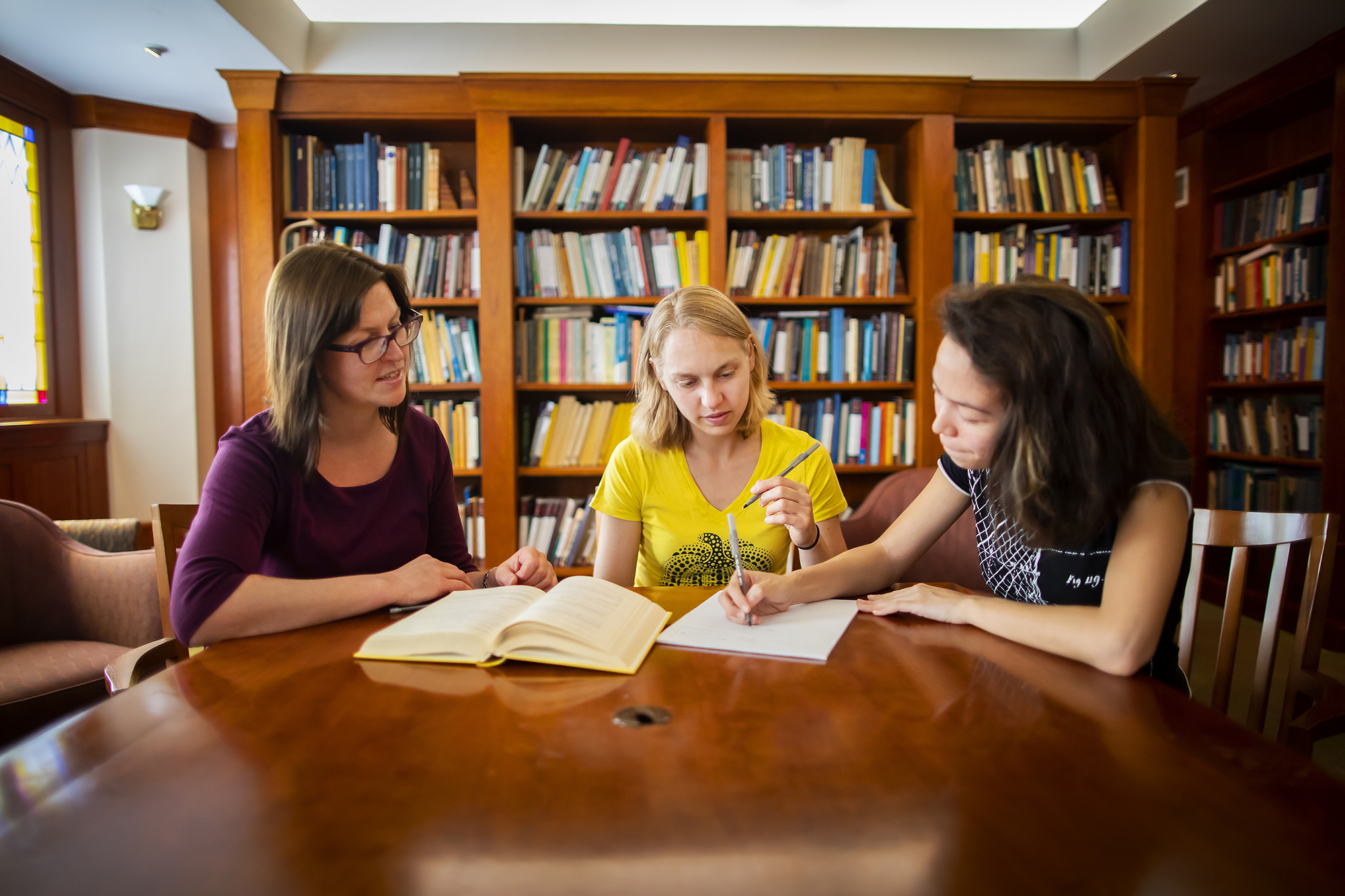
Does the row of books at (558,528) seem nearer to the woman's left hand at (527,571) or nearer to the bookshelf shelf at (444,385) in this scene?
the bookshelf shelf at (444,385)

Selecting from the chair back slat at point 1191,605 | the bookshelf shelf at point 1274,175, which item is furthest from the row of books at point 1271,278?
the chair back slat at point 1191,605

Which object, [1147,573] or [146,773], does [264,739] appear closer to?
[146,773]

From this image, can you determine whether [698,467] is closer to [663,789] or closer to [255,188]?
[663,789]

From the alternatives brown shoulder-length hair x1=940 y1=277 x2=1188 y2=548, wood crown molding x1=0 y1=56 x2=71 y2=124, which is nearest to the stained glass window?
wood crown molding x1=0 y1=56 x2=71 y2=124

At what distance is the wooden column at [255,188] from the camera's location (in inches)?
118

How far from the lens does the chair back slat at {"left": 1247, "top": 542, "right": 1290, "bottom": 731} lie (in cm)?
126

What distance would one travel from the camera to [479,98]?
2.99m

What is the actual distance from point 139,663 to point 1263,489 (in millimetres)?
4616

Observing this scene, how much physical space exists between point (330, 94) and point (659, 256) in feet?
4.77

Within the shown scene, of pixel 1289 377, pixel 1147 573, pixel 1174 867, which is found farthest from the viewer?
pixel 1289 377

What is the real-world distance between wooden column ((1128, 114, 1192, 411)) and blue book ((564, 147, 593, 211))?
228 cm

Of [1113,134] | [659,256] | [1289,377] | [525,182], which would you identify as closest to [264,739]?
[659,256]

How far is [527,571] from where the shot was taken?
4.45ft

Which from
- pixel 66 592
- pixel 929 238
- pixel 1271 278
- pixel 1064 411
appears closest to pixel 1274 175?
pixel 1271 278
